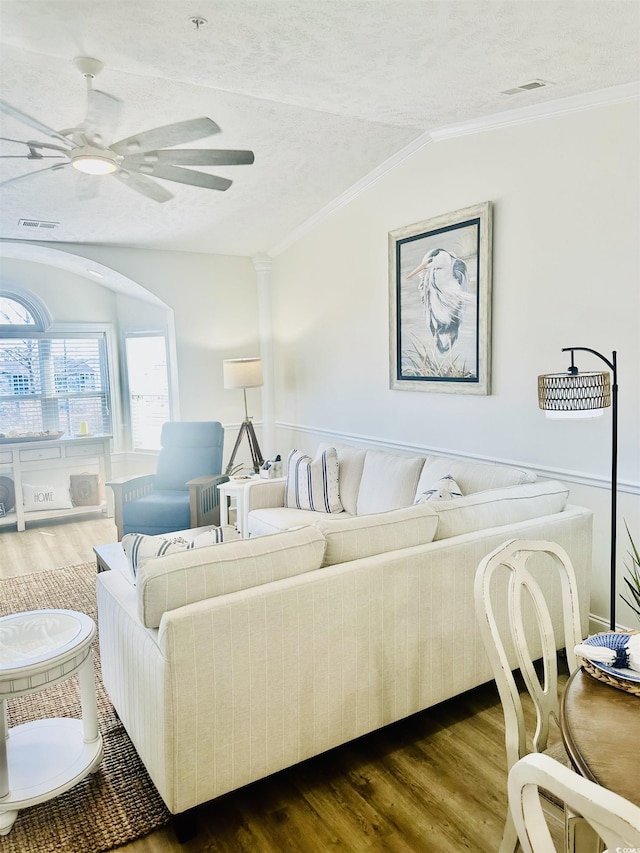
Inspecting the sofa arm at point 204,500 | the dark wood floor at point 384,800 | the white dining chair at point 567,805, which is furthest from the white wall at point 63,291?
the white dining chair at point 567,805

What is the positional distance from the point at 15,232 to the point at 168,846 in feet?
15.7

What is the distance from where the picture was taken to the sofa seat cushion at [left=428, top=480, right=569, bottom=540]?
8.32ft

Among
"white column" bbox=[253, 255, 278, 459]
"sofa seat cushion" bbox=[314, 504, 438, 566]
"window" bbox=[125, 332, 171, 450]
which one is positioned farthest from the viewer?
"window" bbox=[125, 332, 171, 450]

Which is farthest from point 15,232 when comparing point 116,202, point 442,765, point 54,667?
point 442,765

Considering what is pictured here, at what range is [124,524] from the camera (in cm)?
459

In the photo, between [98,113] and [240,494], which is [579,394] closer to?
[98,113]

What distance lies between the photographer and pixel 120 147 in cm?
275

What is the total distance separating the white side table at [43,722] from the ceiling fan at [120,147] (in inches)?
78.7

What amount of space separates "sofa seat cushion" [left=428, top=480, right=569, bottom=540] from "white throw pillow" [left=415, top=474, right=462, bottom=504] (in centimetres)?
35

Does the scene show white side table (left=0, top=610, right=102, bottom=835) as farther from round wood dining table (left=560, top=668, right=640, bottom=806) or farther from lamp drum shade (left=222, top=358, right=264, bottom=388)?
lamp drum shade (left=222, top=358, right=264, bottom=388)

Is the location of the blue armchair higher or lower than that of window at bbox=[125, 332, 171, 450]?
lower

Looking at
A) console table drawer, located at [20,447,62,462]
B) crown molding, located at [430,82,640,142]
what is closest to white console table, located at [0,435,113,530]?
console table drawer, located at [20,447,62,462]

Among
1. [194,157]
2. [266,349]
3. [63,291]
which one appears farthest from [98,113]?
[63,291]

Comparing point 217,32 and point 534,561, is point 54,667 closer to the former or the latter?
point 534,561
